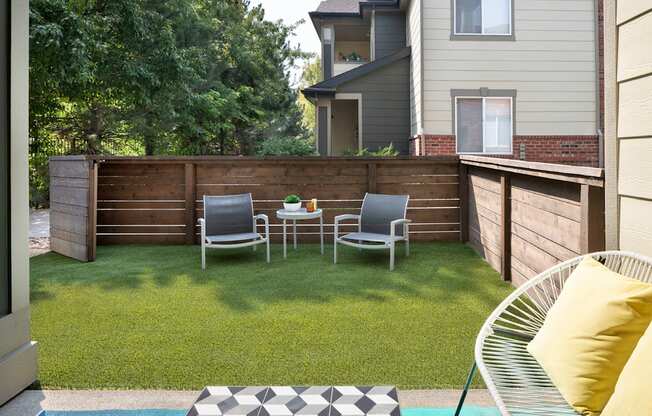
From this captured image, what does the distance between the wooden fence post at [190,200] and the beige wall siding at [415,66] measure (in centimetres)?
431

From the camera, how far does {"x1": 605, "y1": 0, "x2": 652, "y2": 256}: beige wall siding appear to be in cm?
218

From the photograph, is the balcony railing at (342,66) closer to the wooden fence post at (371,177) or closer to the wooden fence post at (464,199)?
the wooden fence post at (371,177)

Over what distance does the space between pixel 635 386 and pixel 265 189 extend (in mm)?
6422

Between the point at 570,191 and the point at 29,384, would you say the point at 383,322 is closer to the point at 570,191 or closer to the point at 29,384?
the point at 570,191

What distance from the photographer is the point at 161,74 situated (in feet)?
38.9

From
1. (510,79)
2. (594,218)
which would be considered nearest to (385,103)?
(510,79)

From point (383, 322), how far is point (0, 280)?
99.4 inches

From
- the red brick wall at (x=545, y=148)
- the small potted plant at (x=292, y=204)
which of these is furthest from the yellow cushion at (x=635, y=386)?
the red brick wall at (x=545, y=148)

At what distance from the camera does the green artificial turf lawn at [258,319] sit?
3018 millimetres

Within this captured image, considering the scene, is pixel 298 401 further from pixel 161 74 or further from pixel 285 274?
pixel 161 74

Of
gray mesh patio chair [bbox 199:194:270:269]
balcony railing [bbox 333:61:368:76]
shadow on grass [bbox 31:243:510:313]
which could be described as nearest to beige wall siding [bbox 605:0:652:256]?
shadow on grass [bbox 31:243:510:313]

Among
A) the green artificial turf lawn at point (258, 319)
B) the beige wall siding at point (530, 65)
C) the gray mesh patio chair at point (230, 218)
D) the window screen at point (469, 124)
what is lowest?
the green artificial turf lawn at point (258, 319)

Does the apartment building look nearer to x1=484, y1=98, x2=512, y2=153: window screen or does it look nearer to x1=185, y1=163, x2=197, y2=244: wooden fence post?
x1=484, y1=98, x2=512, y2=153: window screen

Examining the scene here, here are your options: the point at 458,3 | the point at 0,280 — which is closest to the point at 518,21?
the point at 458,3
